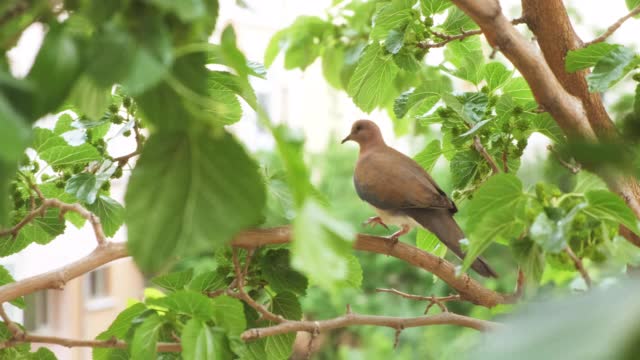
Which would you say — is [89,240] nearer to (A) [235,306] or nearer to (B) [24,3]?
(A) [235,306]

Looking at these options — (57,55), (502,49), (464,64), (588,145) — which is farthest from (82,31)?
(464,64)

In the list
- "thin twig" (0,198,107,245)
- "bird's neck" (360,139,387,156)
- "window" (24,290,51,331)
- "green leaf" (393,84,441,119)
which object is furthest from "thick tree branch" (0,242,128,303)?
"window" (24,290,51,331)

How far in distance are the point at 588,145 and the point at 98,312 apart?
2974 millimetres

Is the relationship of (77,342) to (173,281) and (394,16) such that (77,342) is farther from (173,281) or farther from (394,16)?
(394,16)

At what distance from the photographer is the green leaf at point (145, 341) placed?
0.52 m

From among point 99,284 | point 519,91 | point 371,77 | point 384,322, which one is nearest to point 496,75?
point 519,91

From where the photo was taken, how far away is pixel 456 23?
2.64 ft

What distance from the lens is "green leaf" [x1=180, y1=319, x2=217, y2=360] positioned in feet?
1.62

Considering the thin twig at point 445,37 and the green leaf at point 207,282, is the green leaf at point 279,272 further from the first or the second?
the thin twig at point 445,37

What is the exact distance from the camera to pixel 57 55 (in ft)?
0.93

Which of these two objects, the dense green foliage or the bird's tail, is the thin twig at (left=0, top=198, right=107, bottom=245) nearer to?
the dense green foliage

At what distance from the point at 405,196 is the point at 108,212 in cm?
42

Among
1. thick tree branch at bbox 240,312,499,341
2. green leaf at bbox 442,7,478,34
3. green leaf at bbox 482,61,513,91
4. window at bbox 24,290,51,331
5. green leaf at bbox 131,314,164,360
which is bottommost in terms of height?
window at bbox 24,290,51,331

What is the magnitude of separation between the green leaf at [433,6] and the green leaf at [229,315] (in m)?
0.40
